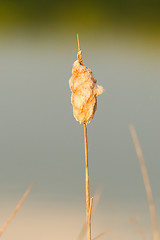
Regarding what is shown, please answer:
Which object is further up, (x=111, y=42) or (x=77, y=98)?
(x=111, y=42)

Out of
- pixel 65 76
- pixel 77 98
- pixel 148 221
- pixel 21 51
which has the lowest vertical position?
pixel 148 221

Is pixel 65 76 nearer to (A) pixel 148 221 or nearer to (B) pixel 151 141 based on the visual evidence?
(B) pixel 151 141

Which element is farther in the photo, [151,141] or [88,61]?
[88,61]

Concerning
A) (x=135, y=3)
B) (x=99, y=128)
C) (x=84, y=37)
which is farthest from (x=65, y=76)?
(x=135, y=3)

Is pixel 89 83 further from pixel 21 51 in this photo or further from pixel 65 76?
pixel 21 51

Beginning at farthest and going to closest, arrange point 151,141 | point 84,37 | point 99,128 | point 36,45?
point 84,37 < point 36,45 < point 99,128 < point 151,141

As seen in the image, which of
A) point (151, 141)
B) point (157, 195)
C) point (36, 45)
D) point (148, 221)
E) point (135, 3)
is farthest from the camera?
point (135, 3)
